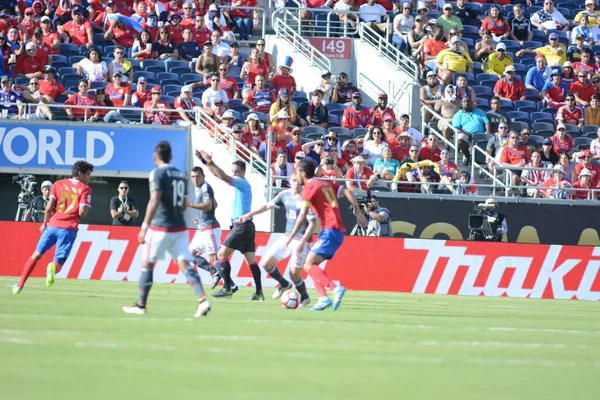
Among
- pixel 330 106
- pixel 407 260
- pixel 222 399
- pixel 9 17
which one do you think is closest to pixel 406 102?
pixel 330 106

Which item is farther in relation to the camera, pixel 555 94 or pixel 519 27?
pixel 519 27

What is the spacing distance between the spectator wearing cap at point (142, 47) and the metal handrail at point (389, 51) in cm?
611

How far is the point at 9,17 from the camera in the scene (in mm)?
25688

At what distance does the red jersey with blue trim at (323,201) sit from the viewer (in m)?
13.4

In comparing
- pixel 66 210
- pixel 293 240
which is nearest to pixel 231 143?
pixel 66 210

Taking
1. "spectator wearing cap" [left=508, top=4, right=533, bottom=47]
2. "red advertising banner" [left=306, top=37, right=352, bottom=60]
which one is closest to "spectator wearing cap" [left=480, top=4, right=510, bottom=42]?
"spectator wearing cap" [left=508, top=4, right=533, bottom=47]

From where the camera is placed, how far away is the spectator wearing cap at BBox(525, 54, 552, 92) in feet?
96.7

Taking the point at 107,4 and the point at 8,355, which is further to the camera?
the point at 107,4

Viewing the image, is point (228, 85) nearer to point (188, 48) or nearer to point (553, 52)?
point (188, 48)

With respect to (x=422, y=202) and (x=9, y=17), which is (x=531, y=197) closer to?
(x=422, y=202)

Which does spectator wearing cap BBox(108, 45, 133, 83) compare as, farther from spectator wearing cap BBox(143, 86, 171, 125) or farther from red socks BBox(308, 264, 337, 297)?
red socks BBox(308, 264, 337, 297)

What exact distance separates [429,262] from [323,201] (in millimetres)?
9102

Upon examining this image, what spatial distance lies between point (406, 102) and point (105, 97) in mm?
7913

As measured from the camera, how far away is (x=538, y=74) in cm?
2964
